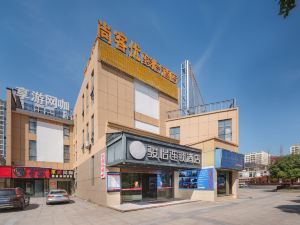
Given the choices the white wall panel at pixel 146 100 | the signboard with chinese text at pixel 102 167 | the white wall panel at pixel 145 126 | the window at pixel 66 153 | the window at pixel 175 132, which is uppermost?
the white wall panel at pixel 146 100

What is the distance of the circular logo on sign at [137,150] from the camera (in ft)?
48.7

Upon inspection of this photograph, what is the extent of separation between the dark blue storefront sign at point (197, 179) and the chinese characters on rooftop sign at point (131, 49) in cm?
1354

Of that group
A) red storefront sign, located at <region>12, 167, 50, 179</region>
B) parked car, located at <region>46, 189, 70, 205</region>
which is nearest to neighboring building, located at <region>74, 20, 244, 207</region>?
parked car, located at <region>46, 189, 70, 205</region>

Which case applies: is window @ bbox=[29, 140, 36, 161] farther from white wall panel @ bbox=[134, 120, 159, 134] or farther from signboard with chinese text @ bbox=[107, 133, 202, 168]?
signboard with chinese text @ bbox=[107, 133, 202, 168]

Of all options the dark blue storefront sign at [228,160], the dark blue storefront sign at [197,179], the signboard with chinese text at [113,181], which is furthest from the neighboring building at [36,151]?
the dark blue storefront sign at [228,160]

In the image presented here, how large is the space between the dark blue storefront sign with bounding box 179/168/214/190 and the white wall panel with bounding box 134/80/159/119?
832 cm

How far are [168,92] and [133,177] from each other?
1531 cm

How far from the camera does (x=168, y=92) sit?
31.8 metres

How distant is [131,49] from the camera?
26812 millimetres

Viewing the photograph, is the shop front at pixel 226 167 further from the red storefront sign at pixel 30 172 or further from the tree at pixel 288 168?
the red storefront sign at pixel 30 172

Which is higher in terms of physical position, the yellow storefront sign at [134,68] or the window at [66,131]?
the yellow storefront sign at [134,68]

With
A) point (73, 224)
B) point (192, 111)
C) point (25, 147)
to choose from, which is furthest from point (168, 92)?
point (73, 224)

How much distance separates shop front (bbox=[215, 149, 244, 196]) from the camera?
21219mm

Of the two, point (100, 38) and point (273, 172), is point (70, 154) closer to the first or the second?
point (100, 38)
